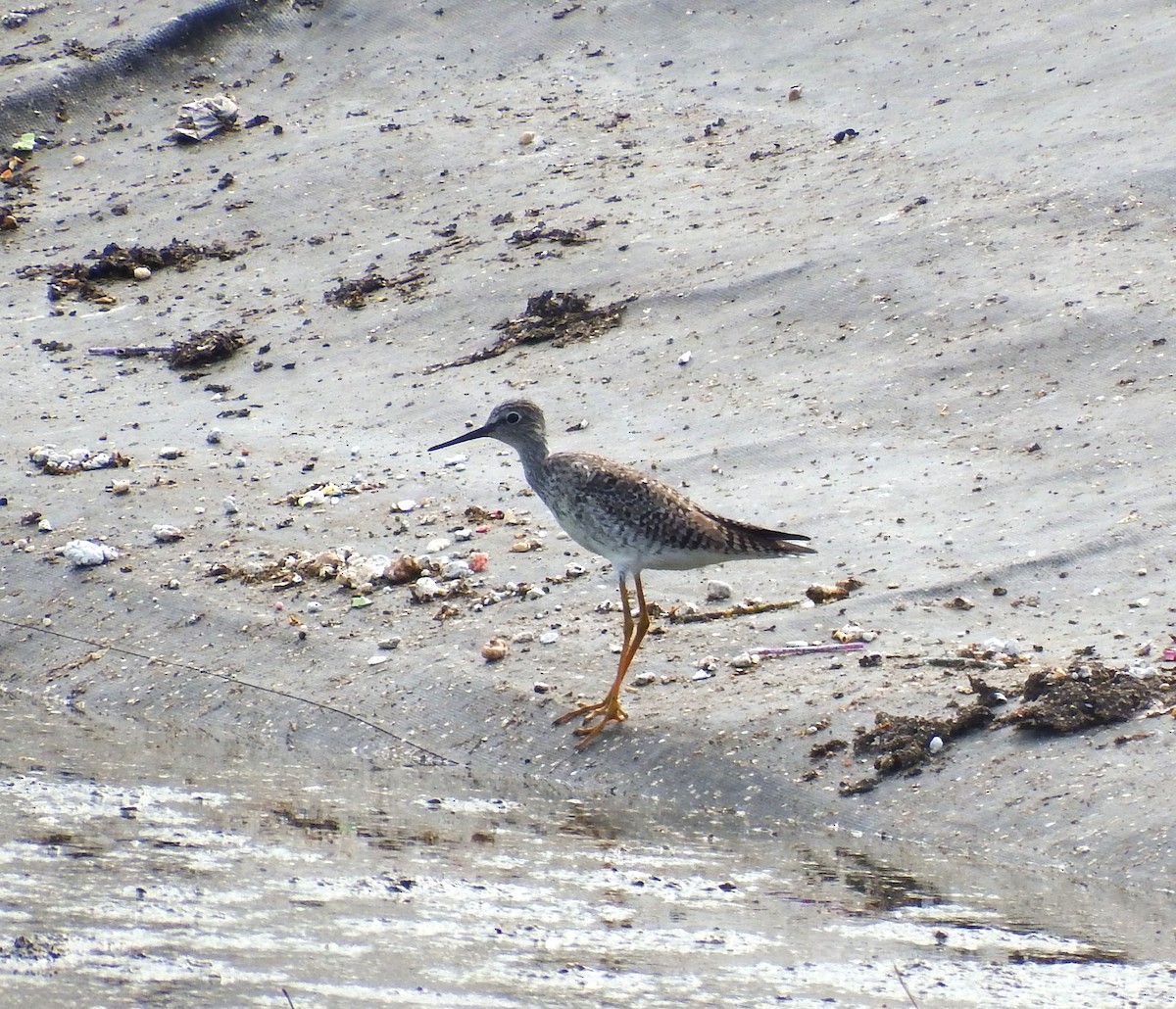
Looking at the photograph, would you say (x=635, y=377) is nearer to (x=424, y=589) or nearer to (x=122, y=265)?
(x=424, y=589)

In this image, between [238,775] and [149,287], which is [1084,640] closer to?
[238,775]

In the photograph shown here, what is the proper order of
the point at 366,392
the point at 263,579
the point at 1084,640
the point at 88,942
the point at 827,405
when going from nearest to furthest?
the point at 88,942, the point at 1084,640, the point at 263,579, the point at 827,405, the point at 366,392

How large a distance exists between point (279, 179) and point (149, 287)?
4.65ft

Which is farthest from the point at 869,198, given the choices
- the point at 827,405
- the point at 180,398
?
the point at 180,398

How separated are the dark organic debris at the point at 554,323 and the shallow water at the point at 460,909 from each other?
3.61 metres

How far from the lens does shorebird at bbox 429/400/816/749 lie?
601 centimetres

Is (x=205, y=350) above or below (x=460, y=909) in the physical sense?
above

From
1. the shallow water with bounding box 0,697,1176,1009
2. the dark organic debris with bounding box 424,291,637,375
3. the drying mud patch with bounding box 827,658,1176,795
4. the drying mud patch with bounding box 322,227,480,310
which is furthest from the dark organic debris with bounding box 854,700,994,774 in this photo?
the drying mud patch with bounding box 322,227,480,310

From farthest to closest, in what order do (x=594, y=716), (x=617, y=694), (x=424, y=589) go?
(x=424, y=589) → (x=594, y=716) → (x=617, y=694)

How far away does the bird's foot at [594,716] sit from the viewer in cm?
587

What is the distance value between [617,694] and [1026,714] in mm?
1439

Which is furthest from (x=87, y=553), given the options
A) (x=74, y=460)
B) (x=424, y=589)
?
(x=424, y=589)

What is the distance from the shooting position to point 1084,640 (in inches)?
232

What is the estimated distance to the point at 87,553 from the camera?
747cm
